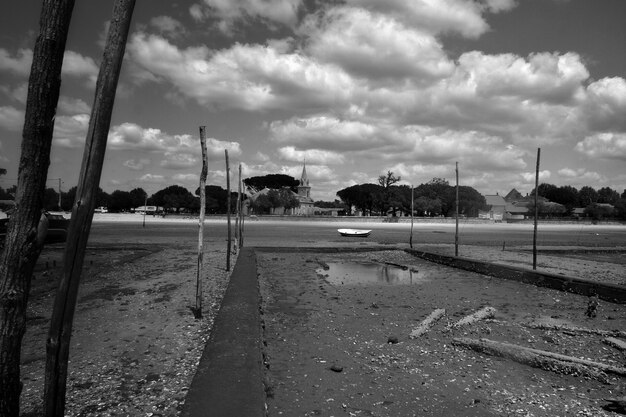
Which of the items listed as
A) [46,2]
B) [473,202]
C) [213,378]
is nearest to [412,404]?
[213,378]

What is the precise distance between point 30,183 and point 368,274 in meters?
12.0

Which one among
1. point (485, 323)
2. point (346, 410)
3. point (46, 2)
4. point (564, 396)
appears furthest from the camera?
point (485, 323)

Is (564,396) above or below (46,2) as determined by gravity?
below

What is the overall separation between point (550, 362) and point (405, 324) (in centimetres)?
246

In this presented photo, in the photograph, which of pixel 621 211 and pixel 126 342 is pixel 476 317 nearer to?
pixel 126 342

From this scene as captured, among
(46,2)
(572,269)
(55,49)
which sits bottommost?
(572,269)

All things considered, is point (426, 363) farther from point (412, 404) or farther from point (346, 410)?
point (346, 410)

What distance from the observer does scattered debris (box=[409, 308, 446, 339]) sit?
20.8 feet

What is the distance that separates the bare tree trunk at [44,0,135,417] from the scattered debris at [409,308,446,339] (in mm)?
4923

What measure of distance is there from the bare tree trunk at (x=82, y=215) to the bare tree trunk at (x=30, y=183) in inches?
6.2

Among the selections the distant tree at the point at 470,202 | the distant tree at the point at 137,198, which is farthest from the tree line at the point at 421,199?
the distant tree at the point at 137,198

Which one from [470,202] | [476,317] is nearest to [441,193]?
[470,202]

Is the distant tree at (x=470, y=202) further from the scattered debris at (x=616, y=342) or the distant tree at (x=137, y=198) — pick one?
the scattered debris at (x=616, y=342)

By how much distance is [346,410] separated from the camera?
3.90 metres
